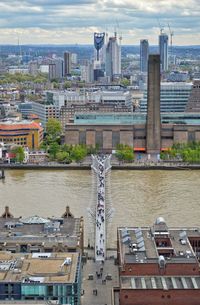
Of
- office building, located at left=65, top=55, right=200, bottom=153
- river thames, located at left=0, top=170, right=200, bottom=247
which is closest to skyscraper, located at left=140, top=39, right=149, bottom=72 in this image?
office building, located at left=65, top=55, right=200, bottom=153

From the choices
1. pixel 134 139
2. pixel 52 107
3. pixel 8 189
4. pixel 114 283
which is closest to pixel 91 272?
pixel 114 283

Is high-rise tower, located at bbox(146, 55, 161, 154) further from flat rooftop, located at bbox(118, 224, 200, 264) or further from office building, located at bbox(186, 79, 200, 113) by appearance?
flat rooftop, located at bbox(118, 224, 200, 264)

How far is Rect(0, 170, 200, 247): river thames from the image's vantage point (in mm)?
16625

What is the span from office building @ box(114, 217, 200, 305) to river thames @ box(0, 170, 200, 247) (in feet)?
5.86

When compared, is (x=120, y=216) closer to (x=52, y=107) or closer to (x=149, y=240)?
(x=149, y=240)

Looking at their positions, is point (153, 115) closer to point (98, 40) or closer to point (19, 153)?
point (19, 153)

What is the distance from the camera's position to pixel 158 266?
11.0 m

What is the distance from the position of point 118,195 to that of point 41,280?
921 cm

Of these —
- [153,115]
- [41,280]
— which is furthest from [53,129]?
[41,280]

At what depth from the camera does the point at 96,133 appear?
95.2 ft

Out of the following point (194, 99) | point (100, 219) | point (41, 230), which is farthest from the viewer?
point (194, 99)

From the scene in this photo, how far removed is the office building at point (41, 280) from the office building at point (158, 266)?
72cm

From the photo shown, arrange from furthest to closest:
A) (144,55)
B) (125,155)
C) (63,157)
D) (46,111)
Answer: (144,55) → (46,111) → (63,157) → (125,155)

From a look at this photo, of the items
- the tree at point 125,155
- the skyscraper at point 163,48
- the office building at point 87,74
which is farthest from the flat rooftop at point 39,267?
the skyscraper at point 163,48
